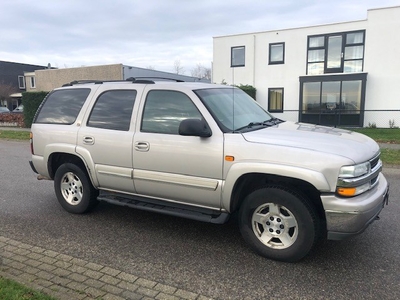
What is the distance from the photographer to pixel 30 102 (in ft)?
69.5

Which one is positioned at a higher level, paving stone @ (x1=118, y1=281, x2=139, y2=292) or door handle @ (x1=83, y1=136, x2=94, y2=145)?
door handle @ (x1=83, y1=136, x2=94, y2=145)

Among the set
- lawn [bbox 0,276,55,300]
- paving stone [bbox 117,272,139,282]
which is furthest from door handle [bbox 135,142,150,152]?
lawn [bbox 0,276,55,300]

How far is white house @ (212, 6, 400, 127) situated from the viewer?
745 inches

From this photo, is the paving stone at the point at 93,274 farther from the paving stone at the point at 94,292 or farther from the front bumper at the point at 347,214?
the front bumper at the point at 347,214

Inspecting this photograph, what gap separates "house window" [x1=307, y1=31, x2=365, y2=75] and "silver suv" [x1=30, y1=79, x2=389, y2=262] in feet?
56.5

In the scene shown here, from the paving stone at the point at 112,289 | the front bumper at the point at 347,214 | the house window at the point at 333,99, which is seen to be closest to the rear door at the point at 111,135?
the paving stone at the point at 112,289

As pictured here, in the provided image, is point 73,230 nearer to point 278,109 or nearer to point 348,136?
point 348,136

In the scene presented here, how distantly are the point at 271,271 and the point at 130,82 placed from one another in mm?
3063

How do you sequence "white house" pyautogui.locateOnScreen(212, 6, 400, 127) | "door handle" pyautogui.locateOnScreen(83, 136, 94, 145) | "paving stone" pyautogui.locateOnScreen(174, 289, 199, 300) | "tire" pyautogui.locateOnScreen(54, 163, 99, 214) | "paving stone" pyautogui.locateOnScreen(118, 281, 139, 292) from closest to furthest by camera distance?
"paving stone" pyautogui.locateOnScreen(174, 289, 199, 300)
"paving stone" pyautogui.locateOnScreen(118, 281, 139, 292)
"door handle" pyautogui.locateOnScreen(83, 136, 94, 145)
"tire" pyautogui.locateOnScreen(54, 163, 99, 214)
"white house" pyautogui.locateOnScreen(212, 6, 400, 127)

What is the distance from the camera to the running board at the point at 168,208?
13.1ft

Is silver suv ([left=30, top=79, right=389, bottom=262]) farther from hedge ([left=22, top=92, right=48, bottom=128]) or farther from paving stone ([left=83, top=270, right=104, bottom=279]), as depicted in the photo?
hedge ([left=22, top=92, right=48, bottom=128])

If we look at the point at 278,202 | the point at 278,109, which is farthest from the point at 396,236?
the point at 278,109

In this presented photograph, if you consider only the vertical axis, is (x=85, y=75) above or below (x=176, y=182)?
above

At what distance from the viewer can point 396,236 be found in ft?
14.2
